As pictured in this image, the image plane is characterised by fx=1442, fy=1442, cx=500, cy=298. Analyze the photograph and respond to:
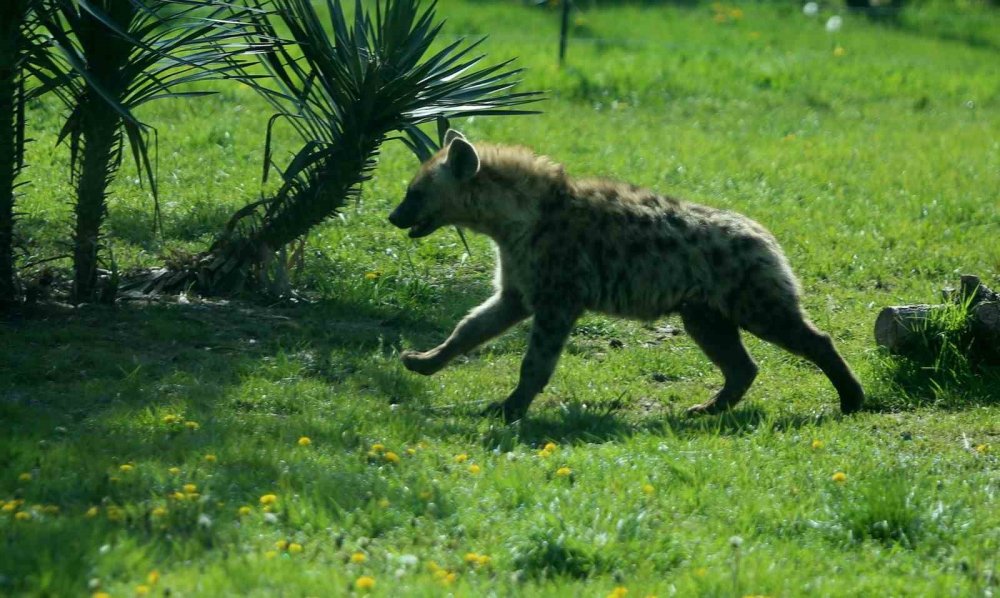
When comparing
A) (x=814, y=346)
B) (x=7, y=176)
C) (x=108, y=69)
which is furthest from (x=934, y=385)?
(x=7, y=176)

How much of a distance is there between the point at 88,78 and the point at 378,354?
2161mm

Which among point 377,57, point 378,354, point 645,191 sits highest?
point 377,57

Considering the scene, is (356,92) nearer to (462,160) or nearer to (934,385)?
(462,160)

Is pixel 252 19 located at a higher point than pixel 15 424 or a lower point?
higher

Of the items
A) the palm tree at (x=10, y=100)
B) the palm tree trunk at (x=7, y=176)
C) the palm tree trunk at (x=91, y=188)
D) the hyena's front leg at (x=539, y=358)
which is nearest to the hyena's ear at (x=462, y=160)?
the hyena's front leg at (x=539, y=358)

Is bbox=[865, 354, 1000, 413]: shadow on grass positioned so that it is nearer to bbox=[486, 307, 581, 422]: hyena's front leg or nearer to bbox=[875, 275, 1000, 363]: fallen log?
bbox=[875, 275, 1000, 363]: fallen log

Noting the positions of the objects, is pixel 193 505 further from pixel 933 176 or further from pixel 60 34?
pixel 933 176

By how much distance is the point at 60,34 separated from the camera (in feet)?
23.1

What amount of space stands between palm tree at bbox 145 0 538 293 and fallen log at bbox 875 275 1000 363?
2291 millimetres

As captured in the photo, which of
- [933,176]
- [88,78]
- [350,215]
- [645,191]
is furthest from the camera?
[933,176]

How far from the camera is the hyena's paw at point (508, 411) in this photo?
684 centimetres

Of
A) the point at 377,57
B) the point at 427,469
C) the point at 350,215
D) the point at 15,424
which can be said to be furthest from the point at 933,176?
the point at 15,424

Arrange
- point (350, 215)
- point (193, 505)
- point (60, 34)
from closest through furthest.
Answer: point (193, 505) → point (60, 34) → point (350, 215)

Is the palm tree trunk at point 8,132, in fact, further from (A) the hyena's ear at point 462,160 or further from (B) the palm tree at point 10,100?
(A) the hyena's ear at point 462,160
